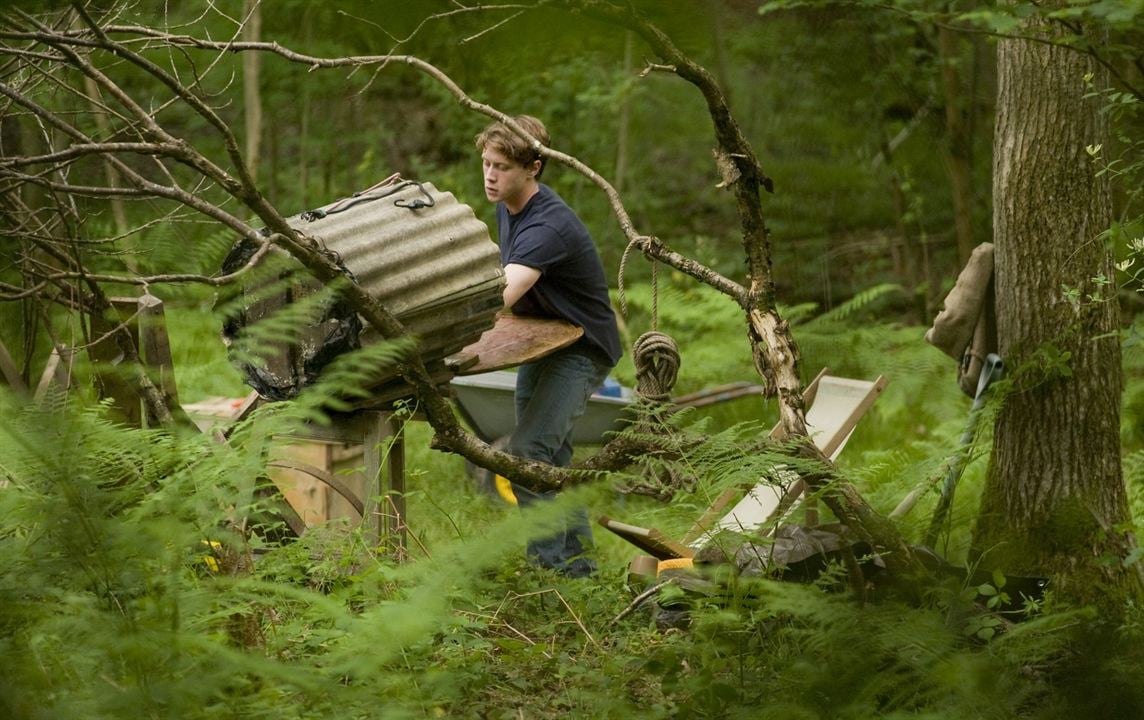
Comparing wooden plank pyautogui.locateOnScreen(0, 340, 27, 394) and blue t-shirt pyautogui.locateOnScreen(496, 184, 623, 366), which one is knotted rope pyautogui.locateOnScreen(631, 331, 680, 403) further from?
wooden plank pyautogui.locateOnScreen(0, 340, 27, 394)

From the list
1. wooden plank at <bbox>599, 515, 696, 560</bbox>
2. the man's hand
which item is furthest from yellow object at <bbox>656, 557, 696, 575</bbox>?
the man's hand

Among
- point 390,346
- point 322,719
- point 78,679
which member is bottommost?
point 322,719

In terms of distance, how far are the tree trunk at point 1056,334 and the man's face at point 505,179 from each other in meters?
1.90

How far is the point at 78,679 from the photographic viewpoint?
246cm

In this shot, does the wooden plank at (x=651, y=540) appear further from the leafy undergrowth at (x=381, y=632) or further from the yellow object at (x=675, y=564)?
the leafy undergrowth at (x=381, y=632)

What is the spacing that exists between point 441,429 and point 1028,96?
2.34 metres

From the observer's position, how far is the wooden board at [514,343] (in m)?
4.54

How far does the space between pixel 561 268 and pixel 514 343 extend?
16.7 inches

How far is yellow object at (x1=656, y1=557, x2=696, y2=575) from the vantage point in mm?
4280

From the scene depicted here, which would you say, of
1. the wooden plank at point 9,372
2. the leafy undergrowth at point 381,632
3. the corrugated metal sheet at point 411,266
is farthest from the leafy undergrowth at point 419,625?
the wooden plank at point 9,372

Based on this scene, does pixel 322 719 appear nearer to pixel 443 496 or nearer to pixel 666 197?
pixel 443 496

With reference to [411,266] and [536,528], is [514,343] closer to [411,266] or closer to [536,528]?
[411,266]

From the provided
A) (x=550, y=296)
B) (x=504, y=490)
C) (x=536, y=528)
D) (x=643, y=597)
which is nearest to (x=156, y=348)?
(x=550, y=296)

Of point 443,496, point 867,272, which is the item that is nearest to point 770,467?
point 443,496
